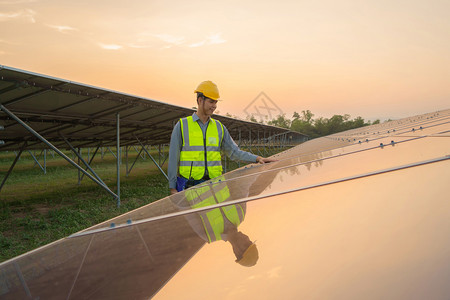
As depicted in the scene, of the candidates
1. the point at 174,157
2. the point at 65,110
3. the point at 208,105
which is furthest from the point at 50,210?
the point at 208,105

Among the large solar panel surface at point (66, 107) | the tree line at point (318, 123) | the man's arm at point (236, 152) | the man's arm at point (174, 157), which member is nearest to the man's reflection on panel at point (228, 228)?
the man's arm at point (174, 157)

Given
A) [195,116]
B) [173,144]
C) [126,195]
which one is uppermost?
[195,116]

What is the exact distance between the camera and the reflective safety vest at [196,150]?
3.42 m

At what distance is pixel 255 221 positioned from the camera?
1114 mm

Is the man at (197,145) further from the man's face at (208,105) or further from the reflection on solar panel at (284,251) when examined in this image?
the reflection on solar panel at (284,251)

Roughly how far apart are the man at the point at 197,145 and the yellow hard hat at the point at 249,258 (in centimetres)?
249

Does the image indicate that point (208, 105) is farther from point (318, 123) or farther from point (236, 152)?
point (318, 123)

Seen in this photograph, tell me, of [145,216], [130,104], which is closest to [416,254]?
[145,216]

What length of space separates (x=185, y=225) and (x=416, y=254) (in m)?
0.82

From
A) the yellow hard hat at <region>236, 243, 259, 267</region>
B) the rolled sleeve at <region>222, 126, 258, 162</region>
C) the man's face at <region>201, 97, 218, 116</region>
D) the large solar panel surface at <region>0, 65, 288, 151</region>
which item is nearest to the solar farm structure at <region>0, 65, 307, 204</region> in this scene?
the large solar panel surface at <region>0, 65, 288, 151</region>

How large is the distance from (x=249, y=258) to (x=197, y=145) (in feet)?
8.62

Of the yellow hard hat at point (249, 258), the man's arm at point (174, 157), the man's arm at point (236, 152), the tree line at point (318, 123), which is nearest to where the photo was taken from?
the yellow hard hat at point (249, 258)

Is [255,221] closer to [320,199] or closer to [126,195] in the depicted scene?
[320,199]

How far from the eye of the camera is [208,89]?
335 centimetres
